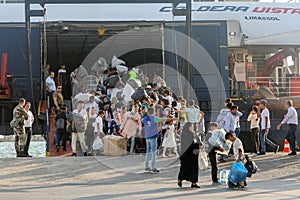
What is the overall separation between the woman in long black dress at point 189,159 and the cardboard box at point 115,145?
4.10m

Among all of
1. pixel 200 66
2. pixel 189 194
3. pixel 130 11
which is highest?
pixel 130 11

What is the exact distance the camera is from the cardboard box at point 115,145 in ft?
52.9

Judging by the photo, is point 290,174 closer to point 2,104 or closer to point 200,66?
point 200,66

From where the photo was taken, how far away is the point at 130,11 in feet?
83.8

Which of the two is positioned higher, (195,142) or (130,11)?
(130,11)

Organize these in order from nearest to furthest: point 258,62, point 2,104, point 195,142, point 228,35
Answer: point 195,142 → point 2,104 → point 228,35 → point 258,62

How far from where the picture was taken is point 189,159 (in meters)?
11.9

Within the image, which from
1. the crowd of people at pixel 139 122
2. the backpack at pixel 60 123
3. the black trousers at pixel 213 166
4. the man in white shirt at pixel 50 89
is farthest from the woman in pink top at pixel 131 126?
the man in white shirt at pixel 50 89

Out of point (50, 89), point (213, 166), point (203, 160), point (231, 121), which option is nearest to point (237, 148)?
point (213, 166)

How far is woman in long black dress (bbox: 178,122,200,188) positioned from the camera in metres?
11.9

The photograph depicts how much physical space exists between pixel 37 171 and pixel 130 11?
12701mm

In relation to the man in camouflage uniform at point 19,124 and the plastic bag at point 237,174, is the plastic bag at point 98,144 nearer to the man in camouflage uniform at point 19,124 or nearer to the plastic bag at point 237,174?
the man in camouflage uniform at point 19,124

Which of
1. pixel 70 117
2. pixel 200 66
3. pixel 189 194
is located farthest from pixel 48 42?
pixel 189 194

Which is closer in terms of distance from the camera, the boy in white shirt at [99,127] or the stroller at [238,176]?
the stroller at [238,176]
